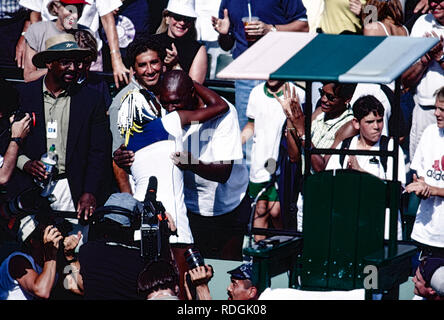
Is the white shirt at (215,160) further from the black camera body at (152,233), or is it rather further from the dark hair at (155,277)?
the dark hair at (155,277)

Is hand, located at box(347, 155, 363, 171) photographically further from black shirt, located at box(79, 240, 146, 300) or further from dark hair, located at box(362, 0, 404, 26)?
black shirt, located at box(79, 240, 146, 300)

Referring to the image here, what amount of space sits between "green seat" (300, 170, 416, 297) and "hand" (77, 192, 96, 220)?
179 centimetres

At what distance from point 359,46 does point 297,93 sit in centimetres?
134

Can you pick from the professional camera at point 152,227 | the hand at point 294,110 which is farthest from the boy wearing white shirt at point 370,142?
the professional camera at point 152,227

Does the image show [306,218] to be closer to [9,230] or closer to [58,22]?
[9,230]

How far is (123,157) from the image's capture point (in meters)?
7.59

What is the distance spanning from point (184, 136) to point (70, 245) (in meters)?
1.24

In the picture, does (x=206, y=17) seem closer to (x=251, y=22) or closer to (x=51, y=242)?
(x=251, y=22)

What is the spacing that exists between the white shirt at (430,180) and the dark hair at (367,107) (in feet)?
1.45

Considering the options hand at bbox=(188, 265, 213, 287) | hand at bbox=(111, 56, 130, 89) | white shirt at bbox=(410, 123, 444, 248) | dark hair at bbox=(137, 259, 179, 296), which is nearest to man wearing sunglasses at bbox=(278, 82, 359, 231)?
white shirt at bbox=(410, 123, 444, 248)

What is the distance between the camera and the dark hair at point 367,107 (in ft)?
24.2

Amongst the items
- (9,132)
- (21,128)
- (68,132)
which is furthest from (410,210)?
(9,132)

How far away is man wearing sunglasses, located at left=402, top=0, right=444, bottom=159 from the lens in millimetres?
7785

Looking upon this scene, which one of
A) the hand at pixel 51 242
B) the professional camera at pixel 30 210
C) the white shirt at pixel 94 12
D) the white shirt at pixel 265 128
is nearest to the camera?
the hand at pixel 51 242
